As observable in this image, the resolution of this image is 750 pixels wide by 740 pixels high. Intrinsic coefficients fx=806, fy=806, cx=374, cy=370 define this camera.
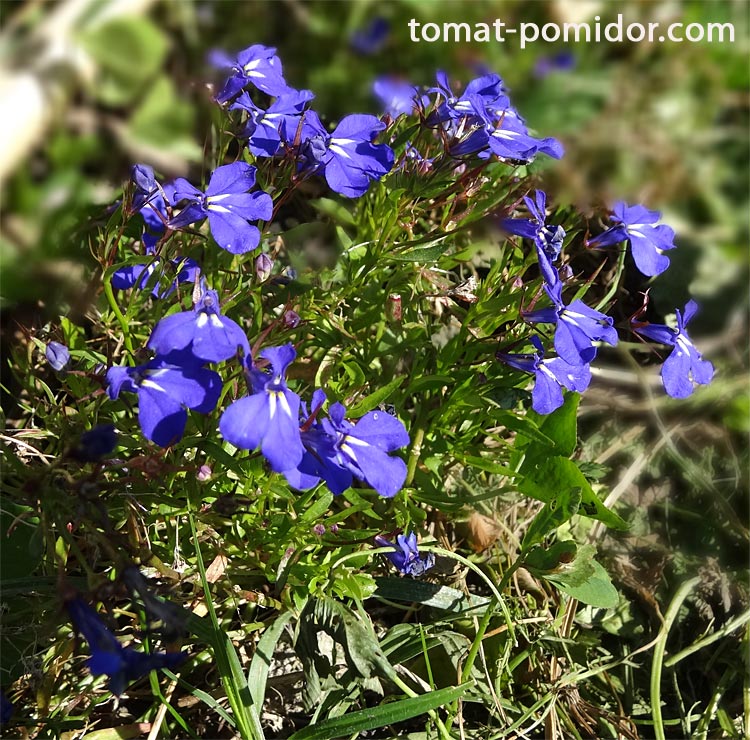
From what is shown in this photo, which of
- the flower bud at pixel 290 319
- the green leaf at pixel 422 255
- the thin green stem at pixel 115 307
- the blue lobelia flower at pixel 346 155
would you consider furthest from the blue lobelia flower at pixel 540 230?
the thin green stem at pixel 115 307

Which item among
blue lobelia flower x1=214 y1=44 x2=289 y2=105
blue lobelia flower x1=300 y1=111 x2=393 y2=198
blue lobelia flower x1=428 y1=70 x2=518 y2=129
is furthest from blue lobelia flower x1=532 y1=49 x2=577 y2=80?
blue lobelia flower x1=300 y1=111 x2=393 y2=198

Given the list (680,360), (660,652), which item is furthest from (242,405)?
(660,652)

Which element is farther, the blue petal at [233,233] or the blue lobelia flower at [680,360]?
the blue lobelia flower at [680,360]

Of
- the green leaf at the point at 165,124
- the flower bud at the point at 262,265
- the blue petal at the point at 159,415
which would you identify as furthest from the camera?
the green leaf at the point at 165,124

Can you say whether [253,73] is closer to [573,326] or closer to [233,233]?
[233,233]

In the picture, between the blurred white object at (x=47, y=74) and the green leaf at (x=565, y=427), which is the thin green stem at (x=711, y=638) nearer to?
the green leaf at (x=565, y=427)
